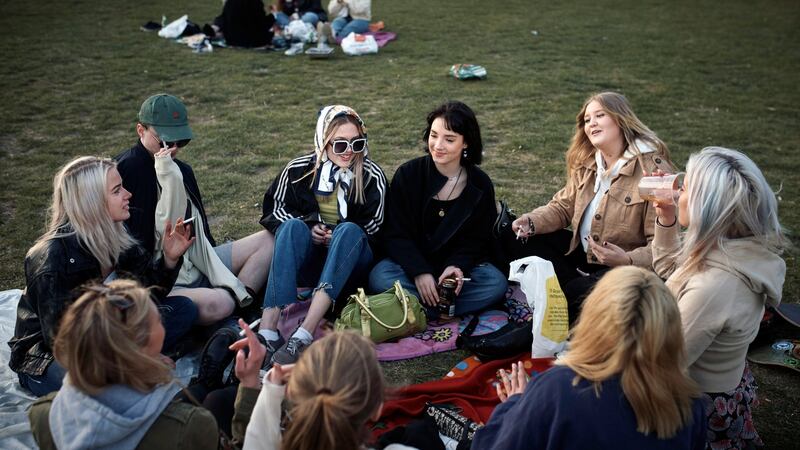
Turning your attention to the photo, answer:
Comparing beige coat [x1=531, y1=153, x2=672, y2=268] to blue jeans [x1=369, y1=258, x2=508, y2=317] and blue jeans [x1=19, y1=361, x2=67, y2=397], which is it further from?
blue jeans [x1=19, y1=361, x2=67, y2=397]

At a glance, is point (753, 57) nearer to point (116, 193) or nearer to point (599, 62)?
point (599, 62)

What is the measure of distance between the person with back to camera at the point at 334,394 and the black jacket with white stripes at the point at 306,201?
8.46 feet

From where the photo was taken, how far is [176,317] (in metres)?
4.20

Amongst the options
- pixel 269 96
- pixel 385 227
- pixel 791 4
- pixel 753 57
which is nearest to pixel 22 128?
pixel 269 96

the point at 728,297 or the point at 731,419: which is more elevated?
the point at 728,297

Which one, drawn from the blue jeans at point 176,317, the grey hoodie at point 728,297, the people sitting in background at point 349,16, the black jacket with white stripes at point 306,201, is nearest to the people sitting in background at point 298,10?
the people sitting in background at point 349,16

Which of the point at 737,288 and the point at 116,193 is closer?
the point at 737,288

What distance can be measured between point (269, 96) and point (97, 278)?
6423 millimetres

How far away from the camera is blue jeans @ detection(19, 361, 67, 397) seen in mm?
3686

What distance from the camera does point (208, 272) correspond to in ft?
15.2

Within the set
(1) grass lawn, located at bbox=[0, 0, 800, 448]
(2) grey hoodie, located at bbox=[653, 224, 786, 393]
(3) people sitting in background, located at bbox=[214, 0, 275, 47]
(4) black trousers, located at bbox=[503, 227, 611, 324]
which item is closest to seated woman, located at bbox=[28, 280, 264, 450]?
(1) grass lawn, located at bbox=[0, 0, 800, 448]

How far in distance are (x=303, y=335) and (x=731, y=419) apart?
255 centimetres

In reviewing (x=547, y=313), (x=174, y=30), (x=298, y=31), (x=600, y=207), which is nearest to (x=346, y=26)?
(x=298, y=31)

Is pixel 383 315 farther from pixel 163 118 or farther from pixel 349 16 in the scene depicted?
pixel 349 16
